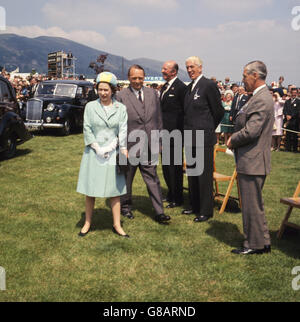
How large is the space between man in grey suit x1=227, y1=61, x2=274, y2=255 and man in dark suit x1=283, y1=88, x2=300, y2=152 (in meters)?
10.1

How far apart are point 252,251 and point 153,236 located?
1.30 m

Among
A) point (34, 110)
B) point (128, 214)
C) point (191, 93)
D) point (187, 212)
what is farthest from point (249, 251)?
point (34, 110)

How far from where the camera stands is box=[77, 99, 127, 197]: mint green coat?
14.1ft

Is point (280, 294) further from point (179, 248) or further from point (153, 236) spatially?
point (153, 236)

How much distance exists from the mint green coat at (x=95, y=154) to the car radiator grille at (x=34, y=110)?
1032 centimetres

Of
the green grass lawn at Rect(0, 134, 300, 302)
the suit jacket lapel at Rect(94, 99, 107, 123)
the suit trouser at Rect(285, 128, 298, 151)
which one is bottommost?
the green grass lawn at Rect(0, 134, 300, 302)

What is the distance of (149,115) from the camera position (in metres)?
5.01

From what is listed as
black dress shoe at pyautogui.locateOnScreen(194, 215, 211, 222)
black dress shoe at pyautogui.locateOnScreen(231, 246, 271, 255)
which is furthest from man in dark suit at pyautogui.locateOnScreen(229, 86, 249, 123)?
black dress shoe at pyautogui.locateOnScreen(231, 246, 271, 255)

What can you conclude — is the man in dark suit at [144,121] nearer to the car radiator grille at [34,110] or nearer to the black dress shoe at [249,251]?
the black dress shoe at [249,251]

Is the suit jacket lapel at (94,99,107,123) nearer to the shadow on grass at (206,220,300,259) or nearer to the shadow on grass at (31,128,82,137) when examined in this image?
the shadow on grass at (206,220,300,259)

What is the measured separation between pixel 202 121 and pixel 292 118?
959 cm

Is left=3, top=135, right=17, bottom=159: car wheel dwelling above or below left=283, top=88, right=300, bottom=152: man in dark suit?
below
